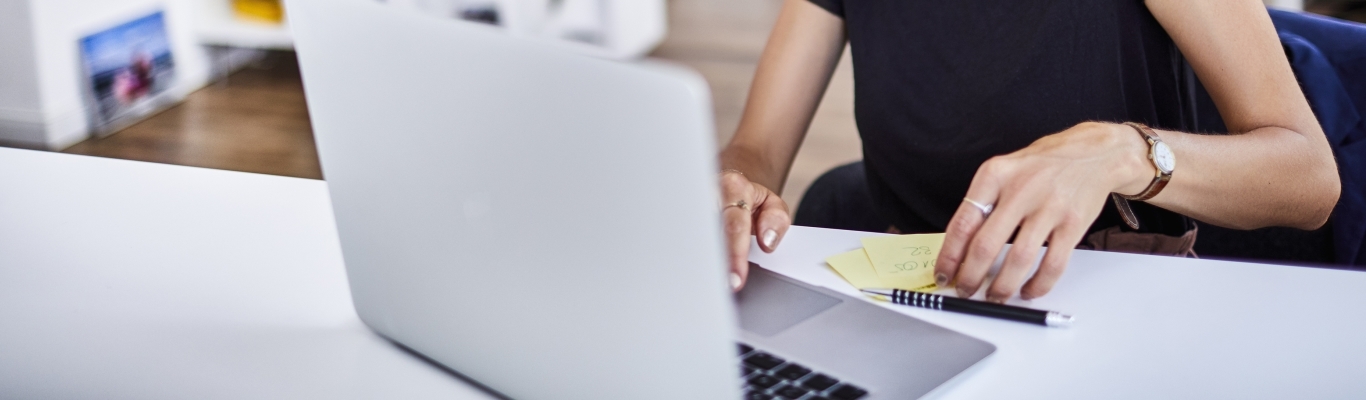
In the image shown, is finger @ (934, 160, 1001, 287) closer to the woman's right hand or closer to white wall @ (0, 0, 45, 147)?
the woman's right hand

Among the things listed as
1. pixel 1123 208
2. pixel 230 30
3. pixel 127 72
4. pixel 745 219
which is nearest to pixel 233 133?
pixel 127 72

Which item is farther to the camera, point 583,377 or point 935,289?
point 935,289

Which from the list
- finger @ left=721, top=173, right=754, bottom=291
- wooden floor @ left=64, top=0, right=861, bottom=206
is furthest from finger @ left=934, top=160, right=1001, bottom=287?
wooden floor @ left=64, top=0, right=861, bottom=206

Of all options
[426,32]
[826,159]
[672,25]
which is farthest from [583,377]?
[672,25]

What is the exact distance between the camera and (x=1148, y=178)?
79 centimetres

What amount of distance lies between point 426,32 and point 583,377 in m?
0.18

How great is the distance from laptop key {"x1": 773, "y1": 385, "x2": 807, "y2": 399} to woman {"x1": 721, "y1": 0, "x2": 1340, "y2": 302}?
0.53ft

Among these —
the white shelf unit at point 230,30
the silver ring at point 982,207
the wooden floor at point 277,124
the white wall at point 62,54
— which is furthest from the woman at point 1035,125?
the white shelf unit at point 230,30

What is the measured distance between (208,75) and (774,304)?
314 centimetres

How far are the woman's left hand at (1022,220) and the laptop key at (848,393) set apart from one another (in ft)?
0.55

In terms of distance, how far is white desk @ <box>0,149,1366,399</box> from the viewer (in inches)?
25.5

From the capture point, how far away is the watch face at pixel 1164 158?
0.79 m

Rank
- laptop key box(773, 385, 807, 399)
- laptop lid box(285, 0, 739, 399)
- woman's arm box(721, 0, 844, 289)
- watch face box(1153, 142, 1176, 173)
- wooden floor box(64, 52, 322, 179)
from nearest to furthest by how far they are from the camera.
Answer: laptop lid box(285, 0, 739, 399), laptop key box(773, 385, 807, 399), watch face box(1153, 142, 1176, 173), woman's arm box(721, 0, 844, 289), wooden floor box(64, 52, 322, 179)

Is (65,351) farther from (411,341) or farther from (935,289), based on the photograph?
(935,289)
